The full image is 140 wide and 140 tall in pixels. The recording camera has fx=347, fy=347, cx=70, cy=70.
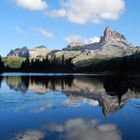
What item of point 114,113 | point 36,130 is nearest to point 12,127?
point 36,130

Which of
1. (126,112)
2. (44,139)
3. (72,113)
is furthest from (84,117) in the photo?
(44,139)

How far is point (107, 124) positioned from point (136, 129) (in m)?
3.35

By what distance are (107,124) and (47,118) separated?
6.43 m

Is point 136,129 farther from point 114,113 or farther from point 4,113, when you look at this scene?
point 4,113

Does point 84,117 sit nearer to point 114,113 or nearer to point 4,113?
point 114,113

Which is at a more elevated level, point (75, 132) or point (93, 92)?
point (93, 92)

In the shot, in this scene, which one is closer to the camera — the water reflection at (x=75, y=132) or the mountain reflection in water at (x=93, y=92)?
the water reflection at (x=75, y=132)

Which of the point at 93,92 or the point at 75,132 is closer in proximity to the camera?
the point at 75,132

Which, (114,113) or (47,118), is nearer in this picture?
(47,118)

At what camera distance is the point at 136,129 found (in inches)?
1150

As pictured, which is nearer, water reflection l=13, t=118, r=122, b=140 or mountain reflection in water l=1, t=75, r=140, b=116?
water reflection l=13, t=118, r=122, b=140

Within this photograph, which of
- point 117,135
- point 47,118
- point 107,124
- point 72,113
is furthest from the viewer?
point 72,113

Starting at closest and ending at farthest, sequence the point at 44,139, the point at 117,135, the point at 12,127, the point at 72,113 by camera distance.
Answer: the point at 44,139
the point at 117,135
the point at 12,127
the point at 72,113

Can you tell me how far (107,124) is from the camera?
31.8 meters
